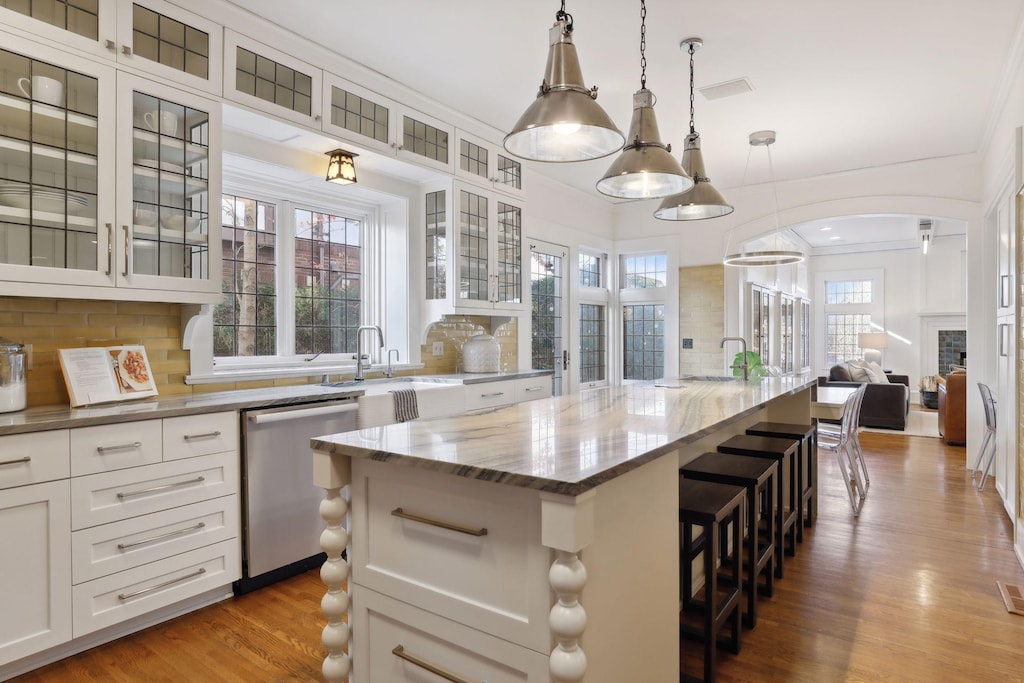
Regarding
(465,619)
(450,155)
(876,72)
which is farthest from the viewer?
(450,155)

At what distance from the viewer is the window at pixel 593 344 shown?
263 inches

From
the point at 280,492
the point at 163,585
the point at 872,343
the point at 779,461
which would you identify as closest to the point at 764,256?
the point at 779,461

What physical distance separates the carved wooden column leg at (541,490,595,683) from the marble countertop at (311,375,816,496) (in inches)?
1.5

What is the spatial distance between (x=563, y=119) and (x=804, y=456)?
275 cm

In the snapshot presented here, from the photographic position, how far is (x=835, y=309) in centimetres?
1095

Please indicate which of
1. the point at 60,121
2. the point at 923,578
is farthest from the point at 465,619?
the point at 923,578

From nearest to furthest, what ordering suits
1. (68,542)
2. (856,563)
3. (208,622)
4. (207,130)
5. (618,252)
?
(68,542)
(208,622)
(207,130)
(856,563)
(618,252)

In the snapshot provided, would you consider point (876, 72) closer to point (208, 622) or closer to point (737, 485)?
point (737, 485)

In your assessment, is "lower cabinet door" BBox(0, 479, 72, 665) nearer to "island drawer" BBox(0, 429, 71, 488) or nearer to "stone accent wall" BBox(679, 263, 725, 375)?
"island drawer" BBox(0, 429, 71, 488)

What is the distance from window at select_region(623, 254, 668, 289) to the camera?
692 centimetres

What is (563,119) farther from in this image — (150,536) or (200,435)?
(150,536)

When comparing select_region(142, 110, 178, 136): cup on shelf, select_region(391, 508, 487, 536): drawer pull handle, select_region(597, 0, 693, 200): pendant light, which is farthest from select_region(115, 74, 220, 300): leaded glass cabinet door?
select_region(597, 0, 693, 200): pendant light

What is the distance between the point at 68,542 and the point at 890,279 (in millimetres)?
11960

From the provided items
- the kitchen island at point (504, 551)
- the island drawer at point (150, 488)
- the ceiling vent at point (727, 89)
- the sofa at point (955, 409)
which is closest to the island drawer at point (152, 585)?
the island drawer at point (150, 488)
